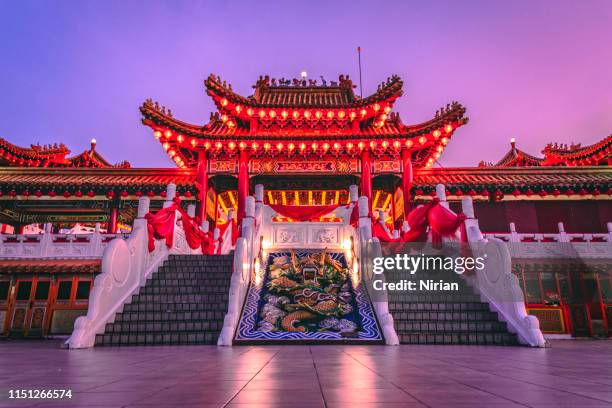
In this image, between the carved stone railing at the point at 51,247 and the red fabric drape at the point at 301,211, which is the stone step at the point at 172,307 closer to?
the carved stone railing at the point at 51,247

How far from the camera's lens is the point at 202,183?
14.8m

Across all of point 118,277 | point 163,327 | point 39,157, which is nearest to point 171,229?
point 118,277

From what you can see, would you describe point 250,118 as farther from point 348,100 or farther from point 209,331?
point 209,331

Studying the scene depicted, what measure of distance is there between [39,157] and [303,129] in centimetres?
1332

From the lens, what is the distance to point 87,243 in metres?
11.0

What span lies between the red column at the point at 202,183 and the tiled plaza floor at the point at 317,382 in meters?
10.9

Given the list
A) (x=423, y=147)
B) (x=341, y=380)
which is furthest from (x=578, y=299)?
(x=341, y=380)

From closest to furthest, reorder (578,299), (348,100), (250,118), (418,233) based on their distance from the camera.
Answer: (418,233), (578,299), (250,118), (348,100)

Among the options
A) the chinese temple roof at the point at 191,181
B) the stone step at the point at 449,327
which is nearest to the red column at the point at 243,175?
the chinese temple roof at the point at 191,181

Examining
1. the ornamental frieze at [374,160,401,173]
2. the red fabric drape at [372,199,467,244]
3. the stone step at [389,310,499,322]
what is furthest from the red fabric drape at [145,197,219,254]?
the ornamental frieze at [374,160,401,173]

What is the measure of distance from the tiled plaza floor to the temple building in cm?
689

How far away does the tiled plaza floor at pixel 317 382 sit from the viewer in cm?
197

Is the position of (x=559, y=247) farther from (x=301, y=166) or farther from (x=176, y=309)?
(x=176, y=309)

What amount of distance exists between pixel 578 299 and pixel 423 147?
7508 mm
